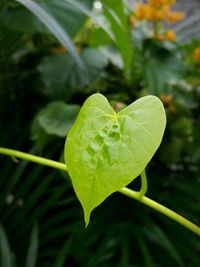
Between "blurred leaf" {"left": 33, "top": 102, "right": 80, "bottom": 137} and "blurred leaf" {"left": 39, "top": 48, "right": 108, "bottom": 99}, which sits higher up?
"blurred leaf" {"left": 33, "top": 102, "right": 80, "bottom": 137}

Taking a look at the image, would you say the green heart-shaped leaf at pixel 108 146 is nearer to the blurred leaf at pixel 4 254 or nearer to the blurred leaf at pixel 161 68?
the blurred leaf at pixel 4 254

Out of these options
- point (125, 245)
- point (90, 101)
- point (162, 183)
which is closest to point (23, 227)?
point (125, 245)

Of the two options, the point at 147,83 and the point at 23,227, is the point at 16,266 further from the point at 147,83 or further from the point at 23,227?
the point at 147,83

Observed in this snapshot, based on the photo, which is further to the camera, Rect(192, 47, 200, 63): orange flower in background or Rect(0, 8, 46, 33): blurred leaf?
Rect(192, 47, 200, 63): orange flower in background

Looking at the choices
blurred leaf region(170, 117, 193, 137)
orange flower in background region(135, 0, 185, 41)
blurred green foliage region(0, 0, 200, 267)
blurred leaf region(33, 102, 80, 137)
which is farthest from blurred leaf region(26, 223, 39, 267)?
orange flower in background region(135, 0, 185, 41)

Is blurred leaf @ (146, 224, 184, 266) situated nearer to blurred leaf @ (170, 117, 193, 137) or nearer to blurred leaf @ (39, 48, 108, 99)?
blurred leaf @ (170, 117, 193, 137)

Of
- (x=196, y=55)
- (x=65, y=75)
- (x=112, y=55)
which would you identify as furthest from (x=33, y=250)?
(x=196, y=55)

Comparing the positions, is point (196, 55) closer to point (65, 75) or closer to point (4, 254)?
point (65, 75)
